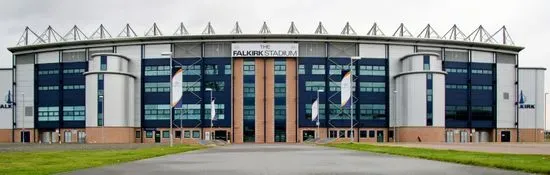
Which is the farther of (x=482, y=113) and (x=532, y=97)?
(x=532, y=97)

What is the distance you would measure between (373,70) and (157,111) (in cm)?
3811

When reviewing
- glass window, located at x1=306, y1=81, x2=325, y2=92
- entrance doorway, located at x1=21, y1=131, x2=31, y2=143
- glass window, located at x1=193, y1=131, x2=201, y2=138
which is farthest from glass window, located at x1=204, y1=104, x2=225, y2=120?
Result: entrance doorway, located at x1=21, y1=131, x2=31, y2=143

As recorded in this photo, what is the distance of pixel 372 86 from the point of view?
108 meters

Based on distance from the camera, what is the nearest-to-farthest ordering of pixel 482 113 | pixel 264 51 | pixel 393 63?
1. pixel 264 51
2. pixel 393 63
3. pixel 482 113

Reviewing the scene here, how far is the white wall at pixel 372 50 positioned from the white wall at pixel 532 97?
1048 inches

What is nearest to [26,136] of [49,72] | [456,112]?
[49,72]

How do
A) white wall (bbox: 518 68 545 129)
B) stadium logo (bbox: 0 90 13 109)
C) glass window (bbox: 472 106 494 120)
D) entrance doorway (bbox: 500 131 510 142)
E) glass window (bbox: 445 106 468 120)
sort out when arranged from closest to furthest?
glass window (bbox: 445 106 468 120) → glass window (bbox: 472 106 494 120) → entrance doorway (bbox: 500 131 510 142) → white wall (bbox: 518 68 545 129) → stadium logo (bbox: 0 90 13 109)

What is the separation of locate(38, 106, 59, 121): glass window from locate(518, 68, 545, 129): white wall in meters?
82.9

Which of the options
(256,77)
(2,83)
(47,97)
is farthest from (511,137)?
(2,83)

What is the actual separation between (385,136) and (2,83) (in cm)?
7051

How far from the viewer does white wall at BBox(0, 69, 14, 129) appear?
113 m

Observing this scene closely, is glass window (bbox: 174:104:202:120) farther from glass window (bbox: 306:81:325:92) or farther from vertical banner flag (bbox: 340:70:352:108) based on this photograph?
vertical banner flag (bbox: 340:70:352:108)

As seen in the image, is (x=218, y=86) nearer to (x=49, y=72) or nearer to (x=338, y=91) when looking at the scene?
(x=338, y=91)

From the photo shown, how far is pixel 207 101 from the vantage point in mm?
107062
